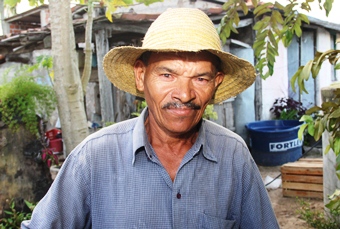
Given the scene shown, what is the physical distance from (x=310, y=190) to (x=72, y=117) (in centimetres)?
351

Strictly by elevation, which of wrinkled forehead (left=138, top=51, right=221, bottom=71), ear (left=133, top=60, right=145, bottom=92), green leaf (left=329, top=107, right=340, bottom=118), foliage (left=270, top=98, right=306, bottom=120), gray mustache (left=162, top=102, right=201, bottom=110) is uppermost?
wrinkled forehead (left=138, top=51, right=221, bottom=71)

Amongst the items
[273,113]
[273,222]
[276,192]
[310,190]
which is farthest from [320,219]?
[273,113]

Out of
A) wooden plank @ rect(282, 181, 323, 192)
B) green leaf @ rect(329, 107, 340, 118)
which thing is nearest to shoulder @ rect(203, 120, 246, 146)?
green leaf @ rect(329, 107, 340, 118)

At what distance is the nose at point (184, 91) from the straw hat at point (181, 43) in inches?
6.2

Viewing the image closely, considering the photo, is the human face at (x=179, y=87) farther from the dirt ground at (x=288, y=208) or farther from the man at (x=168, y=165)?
the dirt ground at (x=288, y=208)

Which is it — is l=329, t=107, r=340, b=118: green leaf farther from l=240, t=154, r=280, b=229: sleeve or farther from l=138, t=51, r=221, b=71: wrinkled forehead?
l=138, t=51, r=221, b=71: wrinkled forehead

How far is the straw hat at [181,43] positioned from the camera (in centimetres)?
153

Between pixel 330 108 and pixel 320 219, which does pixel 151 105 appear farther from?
pixel 320 219

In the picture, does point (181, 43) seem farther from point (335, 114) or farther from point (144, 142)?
point (335, 114)

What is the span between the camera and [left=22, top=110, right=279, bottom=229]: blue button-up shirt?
1542 millimetres

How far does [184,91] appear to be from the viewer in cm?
158

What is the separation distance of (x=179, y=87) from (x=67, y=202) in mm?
656

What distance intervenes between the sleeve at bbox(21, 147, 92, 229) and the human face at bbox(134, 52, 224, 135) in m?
0.39

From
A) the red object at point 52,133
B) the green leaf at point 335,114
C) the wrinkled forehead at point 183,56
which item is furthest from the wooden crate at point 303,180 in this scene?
the red object at point 52,133
